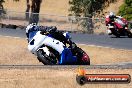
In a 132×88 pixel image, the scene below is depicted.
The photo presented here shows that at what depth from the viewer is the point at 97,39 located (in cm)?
3250

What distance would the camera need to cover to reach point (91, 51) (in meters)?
28.3

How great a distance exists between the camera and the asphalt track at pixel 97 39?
2984 cm

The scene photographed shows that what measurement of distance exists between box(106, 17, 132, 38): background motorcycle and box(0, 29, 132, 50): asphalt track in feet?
1.53

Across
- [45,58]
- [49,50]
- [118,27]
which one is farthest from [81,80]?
[118,27]

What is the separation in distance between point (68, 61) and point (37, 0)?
81.1ft

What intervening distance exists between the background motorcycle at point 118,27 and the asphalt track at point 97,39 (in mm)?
468

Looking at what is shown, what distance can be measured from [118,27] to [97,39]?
65.5 inches

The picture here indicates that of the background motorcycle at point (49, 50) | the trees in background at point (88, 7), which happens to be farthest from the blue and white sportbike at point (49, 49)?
the trees in background at point (88, 7)

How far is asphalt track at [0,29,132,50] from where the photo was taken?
29.8 meters

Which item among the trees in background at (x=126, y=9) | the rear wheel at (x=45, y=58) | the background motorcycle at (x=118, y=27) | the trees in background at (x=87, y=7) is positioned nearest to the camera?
the rear wheel at (x=45, y=58)

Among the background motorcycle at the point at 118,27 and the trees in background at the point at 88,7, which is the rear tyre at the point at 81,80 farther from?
the trees in background at the point at 88,7

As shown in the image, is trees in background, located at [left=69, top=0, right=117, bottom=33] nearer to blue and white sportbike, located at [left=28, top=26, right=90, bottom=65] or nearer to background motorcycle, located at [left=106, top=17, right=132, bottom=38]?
background motorcycle, located at [left=106, top=17, right=132, bottom=38]

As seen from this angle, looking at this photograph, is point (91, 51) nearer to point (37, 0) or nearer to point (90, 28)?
point (90, 28)

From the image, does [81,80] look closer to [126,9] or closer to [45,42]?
[45,42]
